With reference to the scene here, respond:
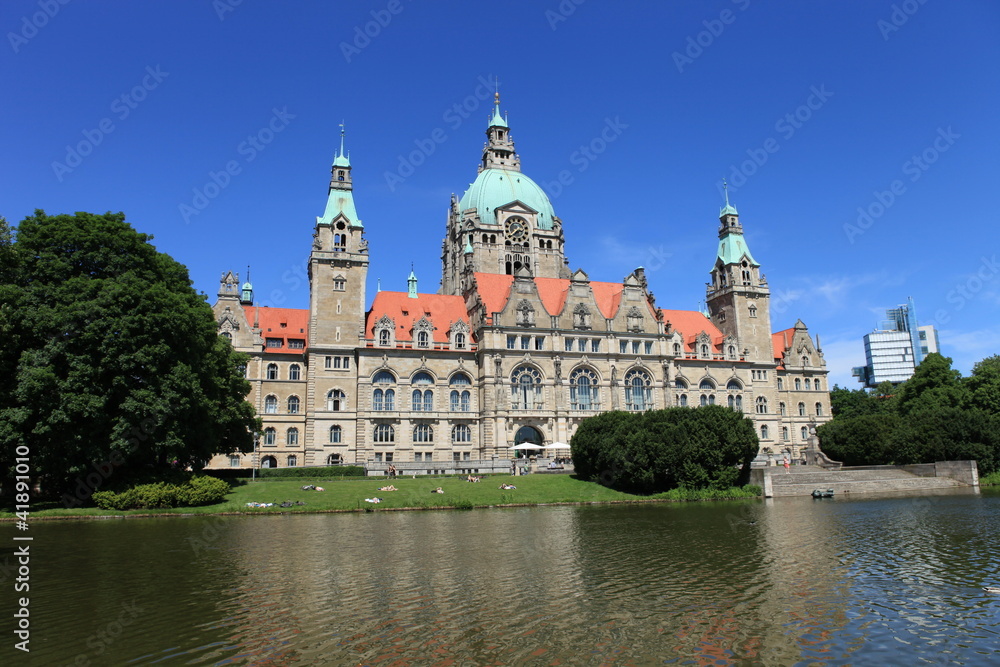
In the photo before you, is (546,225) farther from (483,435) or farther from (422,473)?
(422,473)

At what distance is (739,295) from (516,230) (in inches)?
1190

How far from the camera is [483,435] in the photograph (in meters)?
70.9

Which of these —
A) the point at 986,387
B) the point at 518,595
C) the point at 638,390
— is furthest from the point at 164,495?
the point at 986,387

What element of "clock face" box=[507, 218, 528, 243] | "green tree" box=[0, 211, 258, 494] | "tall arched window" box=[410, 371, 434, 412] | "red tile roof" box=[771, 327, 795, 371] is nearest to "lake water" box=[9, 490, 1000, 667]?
"green tree" box=[0, 211, 258, 494]

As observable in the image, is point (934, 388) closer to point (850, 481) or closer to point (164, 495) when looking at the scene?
point (850, 481)

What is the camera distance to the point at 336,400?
227 feet

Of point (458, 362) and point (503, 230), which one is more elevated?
point (503, 230)

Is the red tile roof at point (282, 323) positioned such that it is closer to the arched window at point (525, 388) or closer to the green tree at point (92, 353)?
the arched window at point (525, 388)

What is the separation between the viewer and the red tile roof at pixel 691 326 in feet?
278

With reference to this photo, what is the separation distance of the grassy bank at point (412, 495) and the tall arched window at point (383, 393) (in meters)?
13.9

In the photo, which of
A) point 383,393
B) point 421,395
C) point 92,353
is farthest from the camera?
point 421,395

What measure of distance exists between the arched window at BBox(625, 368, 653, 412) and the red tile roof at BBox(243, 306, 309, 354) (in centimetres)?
3460

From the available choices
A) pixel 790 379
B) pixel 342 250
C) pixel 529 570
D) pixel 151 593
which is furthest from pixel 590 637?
pixel 790 379

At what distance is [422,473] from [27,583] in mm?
41100
